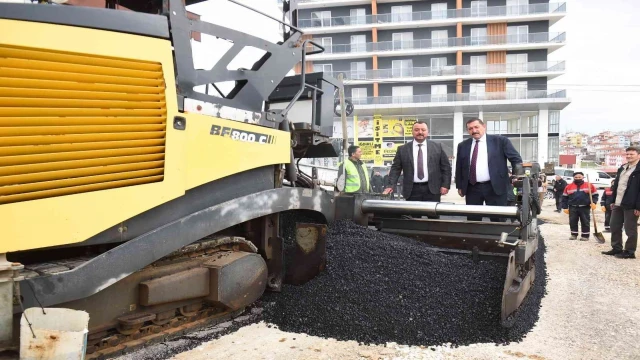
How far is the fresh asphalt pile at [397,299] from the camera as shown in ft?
11.5

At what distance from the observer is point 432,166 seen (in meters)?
5.93

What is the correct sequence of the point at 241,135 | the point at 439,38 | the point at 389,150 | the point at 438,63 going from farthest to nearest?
the point at 439,38
the point at 438,63
the point at 389,150
the point at 241,135

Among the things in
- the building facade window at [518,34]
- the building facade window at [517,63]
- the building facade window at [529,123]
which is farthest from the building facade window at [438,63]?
the building facade window at [529,123]

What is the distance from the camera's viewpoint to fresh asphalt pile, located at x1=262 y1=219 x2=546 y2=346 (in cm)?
349

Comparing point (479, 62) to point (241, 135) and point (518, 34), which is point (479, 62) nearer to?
point (518, 34)

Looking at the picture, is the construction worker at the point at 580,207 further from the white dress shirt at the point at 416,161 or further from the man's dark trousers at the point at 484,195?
the white dress shirt at the point at 416,161


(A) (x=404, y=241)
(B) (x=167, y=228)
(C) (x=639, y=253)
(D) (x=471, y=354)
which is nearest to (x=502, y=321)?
(D) (x=471, y=354)

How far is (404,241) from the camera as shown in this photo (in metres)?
4.88

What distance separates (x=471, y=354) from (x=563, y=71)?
39.5 metres

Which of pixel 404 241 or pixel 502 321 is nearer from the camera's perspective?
pixel 502 321

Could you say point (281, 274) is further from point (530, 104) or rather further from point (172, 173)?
point (530, 104)

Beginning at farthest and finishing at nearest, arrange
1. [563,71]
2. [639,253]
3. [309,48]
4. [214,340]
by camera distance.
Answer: [563,71]
[639,253]
[309,48]
[214,340]

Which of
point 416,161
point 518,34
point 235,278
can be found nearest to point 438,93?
point 518,34

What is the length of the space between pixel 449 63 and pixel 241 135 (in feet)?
126
